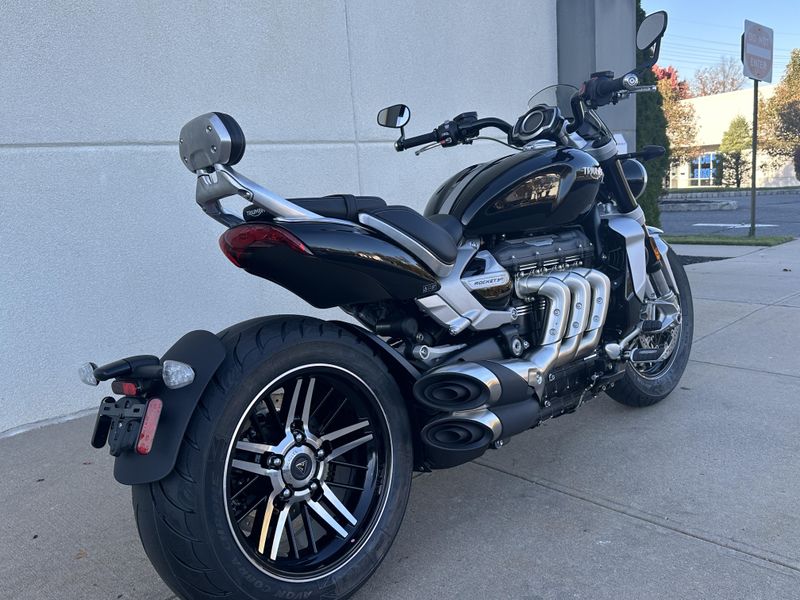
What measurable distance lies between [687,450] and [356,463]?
63.0 inches

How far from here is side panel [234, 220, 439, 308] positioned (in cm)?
195

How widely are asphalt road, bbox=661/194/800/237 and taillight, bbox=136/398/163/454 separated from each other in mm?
12181

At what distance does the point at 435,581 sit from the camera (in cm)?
212

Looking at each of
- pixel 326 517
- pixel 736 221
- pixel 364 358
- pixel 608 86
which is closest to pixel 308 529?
pixel 326 517

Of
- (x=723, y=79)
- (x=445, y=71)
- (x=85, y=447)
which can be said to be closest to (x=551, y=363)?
(x=85, y=447)

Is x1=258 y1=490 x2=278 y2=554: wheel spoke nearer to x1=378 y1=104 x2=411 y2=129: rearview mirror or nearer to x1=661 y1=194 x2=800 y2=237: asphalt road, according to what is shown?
x1=378 y1=104 x2=411 y2=129: rearview mirror

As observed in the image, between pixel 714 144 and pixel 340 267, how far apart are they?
42860mm

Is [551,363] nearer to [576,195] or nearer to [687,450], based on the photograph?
[576,195]

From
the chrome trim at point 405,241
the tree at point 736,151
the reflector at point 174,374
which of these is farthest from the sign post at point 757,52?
the tree at point 736,151

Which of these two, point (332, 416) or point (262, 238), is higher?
point (262, 238)

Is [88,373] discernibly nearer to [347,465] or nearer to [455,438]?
[347,465]

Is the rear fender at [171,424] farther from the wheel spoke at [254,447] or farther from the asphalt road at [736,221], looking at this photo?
the asphalt road at [736,221]

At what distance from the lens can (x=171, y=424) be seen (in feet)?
5.67

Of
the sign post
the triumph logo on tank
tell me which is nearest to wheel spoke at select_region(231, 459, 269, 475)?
the triumph logo on tank
